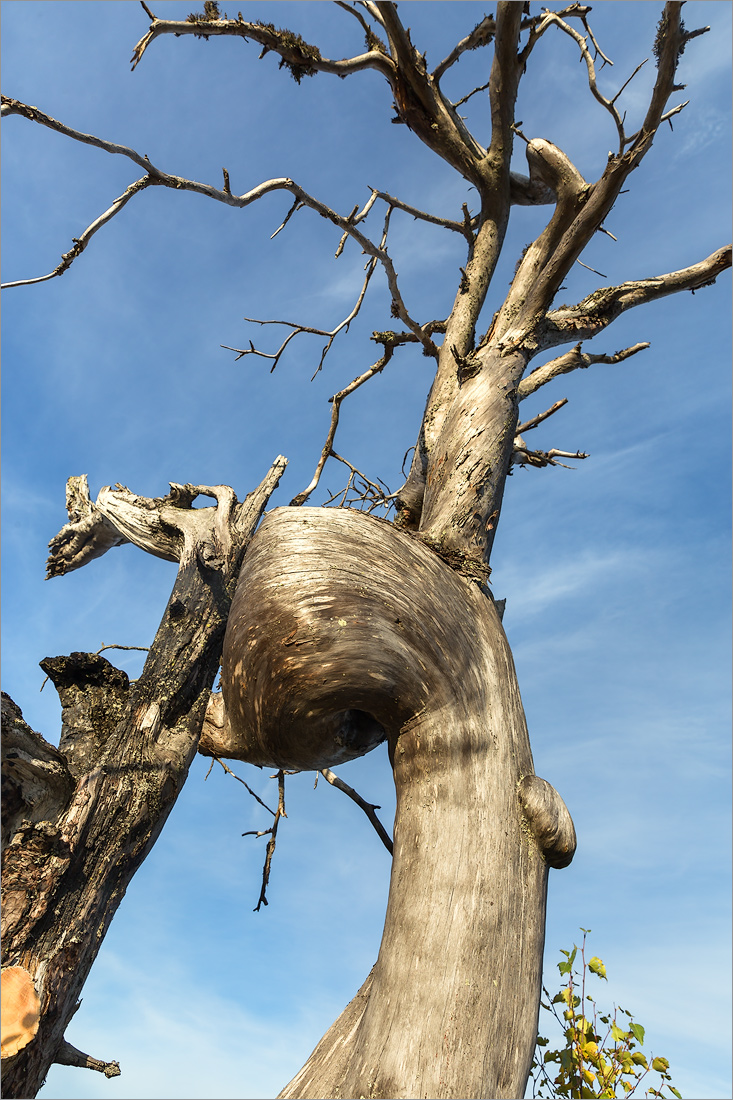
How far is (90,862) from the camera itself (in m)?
3.37

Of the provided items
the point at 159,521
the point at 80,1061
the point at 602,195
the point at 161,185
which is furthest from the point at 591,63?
the point at 80,1061

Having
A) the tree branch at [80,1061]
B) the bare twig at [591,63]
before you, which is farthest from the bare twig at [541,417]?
the tree branch at [80,1061]

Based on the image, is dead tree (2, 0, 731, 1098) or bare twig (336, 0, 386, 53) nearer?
dead tree (2, 0, 731, 1098)

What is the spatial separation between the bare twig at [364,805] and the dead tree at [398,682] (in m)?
1.07

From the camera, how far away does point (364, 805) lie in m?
4.37

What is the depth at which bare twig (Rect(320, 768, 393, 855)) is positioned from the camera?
402 centimetres

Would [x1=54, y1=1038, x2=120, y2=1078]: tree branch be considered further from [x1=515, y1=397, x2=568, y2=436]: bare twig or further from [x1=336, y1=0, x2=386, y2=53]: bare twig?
[x1=336, y1=0, x2=386, y2=53]: bare twig

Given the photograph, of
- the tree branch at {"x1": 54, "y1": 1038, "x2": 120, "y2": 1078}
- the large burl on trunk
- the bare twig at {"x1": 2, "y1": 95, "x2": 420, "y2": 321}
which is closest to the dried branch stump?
the tree branch at {"x1": 54, "y1": 1038, "x2": 120, "y2": 1078}

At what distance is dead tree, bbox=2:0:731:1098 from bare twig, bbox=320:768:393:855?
107cm

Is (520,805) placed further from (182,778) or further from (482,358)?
(482,358)

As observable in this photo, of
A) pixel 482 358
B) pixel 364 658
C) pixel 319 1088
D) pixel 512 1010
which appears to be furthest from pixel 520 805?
pixel 482 358

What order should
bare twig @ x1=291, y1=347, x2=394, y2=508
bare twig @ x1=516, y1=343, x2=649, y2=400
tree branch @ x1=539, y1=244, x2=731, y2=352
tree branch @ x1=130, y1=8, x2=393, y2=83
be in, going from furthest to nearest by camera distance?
bare twig @ x1=291, y1=347, x2=394, y2=508 < bare twig @ x1=516, y1=343, x2=649, y2=400 < tree branch @ x1=539, y1=244, x2=731, y2=352 < tree branch @ x1=130, y1=8, x2=393, y2=83

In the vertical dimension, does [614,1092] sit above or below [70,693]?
below

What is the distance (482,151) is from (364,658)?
425 cm
